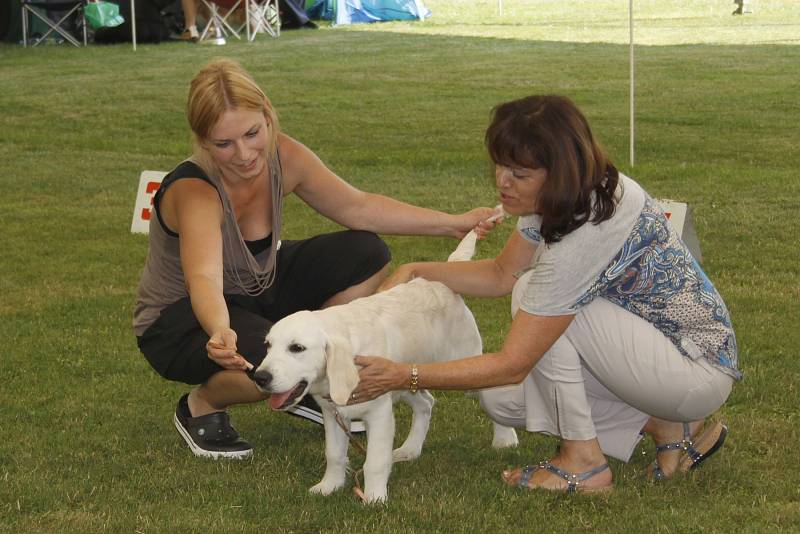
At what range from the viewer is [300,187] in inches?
169

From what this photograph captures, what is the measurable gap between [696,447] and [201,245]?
1598 millimetres

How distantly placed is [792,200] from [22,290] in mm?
4796

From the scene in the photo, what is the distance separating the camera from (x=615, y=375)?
3.50 m

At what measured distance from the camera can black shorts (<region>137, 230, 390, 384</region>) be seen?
395 cm

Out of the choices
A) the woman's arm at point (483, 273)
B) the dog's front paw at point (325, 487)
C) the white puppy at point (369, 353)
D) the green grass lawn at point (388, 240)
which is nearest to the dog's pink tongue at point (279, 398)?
the white puppy at point (369, 353)

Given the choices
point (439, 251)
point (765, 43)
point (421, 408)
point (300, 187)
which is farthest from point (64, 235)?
point (765, 43)

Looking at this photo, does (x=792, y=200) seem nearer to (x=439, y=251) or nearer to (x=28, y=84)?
(x=439, y=251)

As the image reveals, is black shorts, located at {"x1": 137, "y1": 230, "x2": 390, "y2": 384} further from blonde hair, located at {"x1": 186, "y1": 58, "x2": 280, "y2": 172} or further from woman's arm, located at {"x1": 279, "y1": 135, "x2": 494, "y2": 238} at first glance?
blonde hair, located at {"x1": 186, "y1": 58, "x2": 280, "y2": 172}

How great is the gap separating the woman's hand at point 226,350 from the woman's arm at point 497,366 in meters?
0.37

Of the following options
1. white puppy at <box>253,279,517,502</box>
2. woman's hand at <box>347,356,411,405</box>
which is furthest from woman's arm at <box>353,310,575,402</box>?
white puppy at <box>253,279,517,502</box>

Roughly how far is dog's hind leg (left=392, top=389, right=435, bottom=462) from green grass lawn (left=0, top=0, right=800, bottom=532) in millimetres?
53

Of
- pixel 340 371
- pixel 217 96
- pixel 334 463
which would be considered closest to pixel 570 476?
pixel 334 463

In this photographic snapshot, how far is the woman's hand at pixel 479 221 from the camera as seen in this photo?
411 centimetres

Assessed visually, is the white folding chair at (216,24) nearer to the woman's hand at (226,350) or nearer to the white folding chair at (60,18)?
the white folding chair at (60,18)
